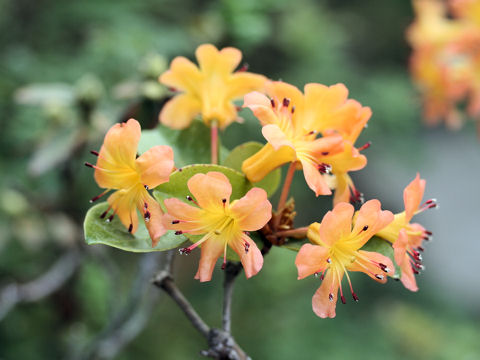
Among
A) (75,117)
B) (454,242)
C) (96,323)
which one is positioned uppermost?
(75,117)

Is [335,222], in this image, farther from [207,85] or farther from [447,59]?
[447,59]

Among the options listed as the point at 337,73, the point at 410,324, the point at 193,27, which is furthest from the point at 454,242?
the point at 193,27

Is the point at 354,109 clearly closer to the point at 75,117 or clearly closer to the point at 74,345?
the point at 75,117

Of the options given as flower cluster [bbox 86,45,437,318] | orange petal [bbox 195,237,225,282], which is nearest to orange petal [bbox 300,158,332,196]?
flower cluster [bbox 86,45,437,318]

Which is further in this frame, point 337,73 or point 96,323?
point 337,73

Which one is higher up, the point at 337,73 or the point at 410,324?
the point at 337,73

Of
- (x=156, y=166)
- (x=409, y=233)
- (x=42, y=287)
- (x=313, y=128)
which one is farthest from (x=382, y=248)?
(x=42, y=287)

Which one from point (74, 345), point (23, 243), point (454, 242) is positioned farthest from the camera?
point (454, 242)

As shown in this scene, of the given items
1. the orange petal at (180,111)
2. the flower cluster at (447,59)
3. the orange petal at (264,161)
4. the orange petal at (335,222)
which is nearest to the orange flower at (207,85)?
the orange petal at (180,111)
